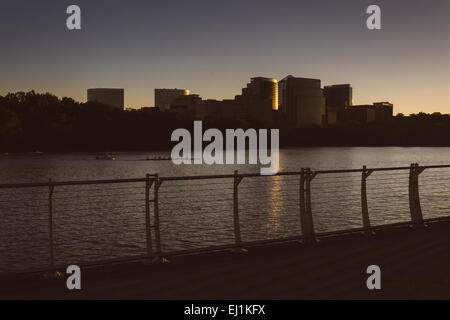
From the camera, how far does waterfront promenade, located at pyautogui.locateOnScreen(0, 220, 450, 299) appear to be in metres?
5.64

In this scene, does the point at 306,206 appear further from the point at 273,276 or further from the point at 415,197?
the point at 415,197

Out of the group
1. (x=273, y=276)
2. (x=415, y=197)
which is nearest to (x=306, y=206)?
(x=273, y=276)

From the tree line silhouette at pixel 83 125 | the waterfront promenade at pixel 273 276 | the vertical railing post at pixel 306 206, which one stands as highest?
the tree line silhouette at pixel 83 125

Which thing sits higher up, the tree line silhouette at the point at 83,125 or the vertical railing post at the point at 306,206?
the tree line silhouette at the point at 83,125

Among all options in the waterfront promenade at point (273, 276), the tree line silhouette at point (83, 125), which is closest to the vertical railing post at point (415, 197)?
the waterfront promenade at point (273, 276)

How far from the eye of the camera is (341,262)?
714 cm

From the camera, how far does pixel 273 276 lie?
637 cm

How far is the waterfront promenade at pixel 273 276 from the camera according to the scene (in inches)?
222

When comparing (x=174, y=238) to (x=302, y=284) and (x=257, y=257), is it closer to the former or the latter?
(x=257, y=257)

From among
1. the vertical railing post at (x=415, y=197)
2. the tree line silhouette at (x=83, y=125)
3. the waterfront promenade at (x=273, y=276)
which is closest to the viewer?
the waterfront promenade at (x=273, y=276)

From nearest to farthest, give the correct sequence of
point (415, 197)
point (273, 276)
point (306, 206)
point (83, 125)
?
point (273, 276) → point (306, 206) → point (415, 197) → point (83, 125)

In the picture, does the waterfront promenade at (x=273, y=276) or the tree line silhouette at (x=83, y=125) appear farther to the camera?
the tree line silhouette at (x=83, y=125)

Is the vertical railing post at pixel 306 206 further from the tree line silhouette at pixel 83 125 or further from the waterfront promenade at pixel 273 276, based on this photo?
the tree line silhouette at pixel 83 125

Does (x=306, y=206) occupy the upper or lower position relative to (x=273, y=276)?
upper
